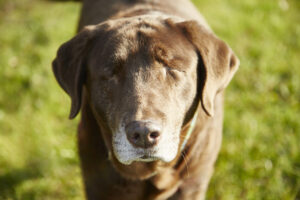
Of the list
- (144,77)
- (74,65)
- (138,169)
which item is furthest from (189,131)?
(74,65)

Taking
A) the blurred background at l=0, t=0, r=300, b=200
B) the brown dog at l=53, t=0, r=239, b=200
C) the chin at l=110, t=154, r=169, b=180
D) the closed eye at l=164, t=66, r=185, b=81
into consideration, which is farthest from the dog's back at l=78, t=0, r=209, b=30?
the chin at l=110, t=154, r=169, b=180

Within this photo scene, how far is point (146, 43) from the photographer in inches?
98.0

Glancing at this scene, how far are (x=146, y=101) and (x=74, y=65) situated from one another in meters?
0.66

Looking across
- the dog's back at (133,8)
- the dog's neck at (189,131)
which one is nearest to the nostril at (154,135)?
the dog's neck at (189,131)

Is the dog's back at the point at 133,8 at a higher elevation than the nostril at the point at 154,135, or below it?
higher

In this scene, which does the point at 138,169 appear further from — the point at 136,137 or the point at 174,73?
the point at 174,73

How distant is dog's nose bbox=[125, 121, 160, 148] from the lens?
210 cm

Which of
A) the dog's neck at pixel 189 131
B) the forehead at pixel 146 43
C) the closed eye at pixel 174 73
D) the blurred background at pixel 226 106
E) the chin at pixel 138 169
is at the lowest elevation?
the blurred background at pixel 226 106

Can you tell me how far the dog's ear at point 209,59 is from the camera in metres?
2.54

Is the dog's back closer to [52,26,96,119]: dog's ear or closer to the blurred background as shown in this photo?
[52,26,96,119]: dog's ear

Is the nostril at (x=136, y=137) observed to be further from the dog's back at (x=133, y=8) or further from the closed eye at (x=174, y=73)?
the dog's back at (x=133, y=8)

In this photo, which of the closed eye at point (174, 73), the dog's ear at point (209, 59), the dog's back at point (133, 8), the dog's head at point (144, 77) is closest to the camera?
the dog's head at point (144, 77)

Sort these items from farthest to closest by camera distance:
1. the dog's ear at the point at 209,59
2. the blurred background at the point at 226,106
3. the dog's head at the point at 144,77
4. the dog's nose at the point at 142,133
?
1. the blurred background at the point at 226,106
2. the dog's ear at the point at 209,59
3. the dog's head at the point at 144,77
4. the dog's nose at the point at 142,133

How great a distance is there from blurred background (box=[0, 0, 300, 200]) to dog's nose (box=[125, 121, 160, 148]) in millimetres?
1420
